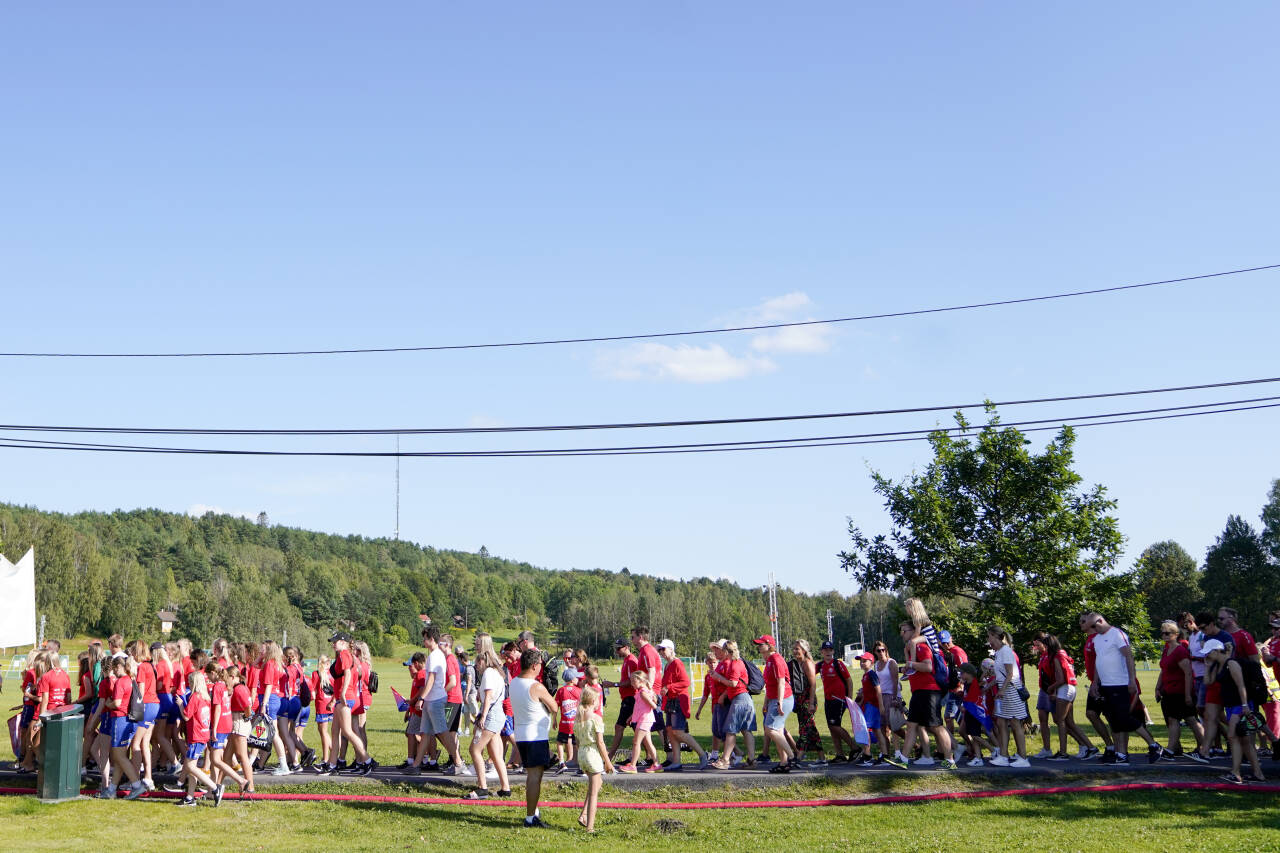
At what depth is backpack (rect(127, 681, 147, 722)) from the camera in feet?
44.9

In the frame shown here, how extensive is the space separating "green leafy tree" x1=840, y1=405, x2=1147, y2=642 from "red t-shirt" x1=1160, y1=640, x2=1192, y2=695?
230 inches

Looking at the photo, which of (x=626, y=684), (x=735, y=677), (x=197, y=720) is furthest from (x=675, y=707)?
(x=197, y=720)

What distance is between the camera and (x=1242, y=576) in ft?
249

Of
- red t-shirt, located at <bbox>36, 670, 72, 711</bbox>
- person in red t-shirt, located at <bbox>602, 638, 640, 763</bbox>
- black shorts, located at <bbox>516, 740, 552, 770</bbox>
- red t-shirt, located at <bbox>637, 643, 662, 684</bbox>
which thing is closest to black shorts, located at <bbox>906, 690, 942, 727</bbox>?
red t-shirt, located at <bbox>637, 643, 662, 684</bbox>

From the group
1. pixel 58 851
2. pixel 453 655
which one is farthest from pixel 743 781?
pixel 58 851

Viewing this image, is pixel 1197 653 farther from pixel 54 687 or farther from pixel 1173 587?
pixel 1173 587

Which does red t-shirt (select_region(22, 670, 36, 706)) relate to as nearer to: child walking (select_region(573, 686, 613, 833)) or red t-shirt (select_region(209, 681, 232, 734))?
red t-shirt (select_region(209, 681, 232, 734))

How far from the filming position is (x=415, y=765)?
15.5 metres

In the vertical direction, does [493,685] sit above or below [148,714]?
above

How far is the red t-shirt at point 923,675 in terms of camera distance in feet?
44.9

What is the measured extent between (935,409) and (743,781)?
26.2 ft

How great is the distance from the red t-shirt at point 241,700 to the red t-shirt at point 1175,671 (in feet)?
40.4

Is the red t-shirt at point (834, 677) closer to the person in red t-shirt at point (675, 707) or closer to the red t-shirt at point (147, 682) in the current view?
the person in red t-shirt at point (675, 707)

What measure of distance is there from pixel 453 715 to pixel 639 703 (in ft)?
8.96
